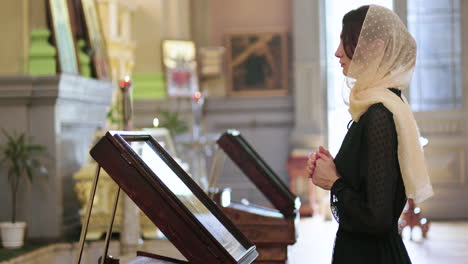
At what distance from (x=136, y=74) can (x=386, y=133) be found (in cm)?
1024

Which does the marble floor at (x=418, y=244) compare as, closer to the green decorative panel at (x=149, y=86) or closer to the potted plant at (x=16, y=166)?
the potted plant at (x=16, y=166)

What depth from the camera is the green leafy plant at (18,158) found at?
7.50 meters

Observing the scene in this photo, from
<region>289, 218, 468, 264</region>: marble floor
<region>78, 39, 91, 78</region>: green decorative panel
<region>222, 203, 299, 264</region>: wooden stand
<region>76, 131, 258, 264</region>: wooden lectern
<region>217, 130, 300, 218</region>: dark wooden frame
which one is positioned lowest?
<region>289, 218, 468, 264</region>: marble floor

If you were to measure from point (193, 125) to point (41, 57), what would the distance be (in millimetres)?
4472

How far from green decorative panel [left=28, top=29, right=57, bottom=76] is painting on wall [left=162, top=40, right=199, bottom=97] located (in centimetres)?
461

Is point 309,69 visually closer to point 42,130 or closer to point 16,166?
point 42,130

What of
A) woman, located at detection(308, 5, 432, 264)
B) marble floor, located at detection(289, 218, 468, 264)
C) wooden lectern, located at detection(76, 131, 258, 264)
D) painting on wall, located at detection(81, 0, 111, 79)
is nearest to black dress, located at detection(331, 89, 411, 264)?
woman, located at detection(308, 5, 432, 264)

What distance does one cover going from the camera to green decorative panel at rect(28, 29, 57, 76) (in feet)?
25.8

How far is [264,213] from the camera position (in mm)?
4832

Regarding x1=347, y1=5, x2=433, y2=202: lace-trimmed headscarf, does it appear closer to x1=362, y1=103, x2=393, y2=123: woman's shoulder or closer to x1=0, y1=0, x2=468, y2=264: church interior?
x1=362, y1=103, x2=393, y2=123: woman's shoulder

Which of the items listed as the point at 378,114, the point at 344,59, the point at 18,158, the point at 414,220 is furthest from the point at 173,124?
the point at 378,114

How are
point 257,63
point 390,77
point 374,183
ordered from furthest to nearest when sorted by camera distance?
point 257,63 → point 390,77 → point 374,183

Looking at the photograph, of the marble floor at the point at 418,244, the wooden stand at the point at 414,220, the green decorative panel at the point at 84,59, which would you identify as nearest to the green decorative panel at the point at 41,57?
the green decorative panel at the point at 84,59

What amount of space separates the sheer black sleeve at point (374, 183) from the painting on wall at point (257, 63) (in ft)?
35.7
